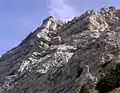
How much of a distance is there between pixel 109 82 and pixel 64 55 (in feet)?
108

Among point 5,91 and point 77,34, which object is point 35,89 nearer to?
point 5,91

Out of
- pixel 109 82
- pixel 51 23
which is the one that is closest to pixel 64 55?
pixel 51 23

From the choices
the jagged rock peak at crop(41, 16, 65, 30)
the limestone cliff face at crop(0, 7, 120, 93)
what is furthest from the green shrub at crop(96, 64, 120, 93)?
the jagged rock peak at crop(41, 16, 65, 30)

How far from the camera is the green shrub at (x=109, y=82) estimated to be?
66644 mm

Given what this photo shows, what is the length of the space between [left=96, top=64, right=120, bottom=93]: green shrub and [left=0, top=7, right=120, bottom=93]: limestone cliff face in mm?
4763

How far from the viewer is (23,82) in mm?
94125

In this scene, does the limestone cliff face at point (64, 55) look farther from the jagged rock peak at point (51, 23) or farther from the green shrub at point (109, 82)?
the green shrub at point (109, 82)

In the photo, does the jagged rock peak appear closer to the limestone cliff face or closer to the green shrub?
the limestone cliff face

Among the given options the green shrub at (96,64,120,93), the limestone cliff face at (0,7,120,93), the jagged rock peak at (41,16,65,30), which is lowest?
the green shrub at (96,64,120,93)

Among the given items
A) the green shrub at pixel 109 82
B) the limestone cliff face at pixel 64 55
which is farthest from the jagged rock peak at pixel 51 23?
the green shrub at pixel 109 82

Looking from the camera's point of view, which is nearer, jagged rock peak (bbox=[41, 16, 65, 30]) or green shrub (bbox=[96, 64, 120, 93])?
green shrub (bbox=[96, 64, 120, 93])

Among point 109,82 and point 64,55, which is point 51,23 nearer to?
point 64,55

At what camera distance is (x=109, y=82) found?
66.9m

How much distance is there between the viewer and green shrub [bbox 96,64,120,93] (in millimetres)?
66644
